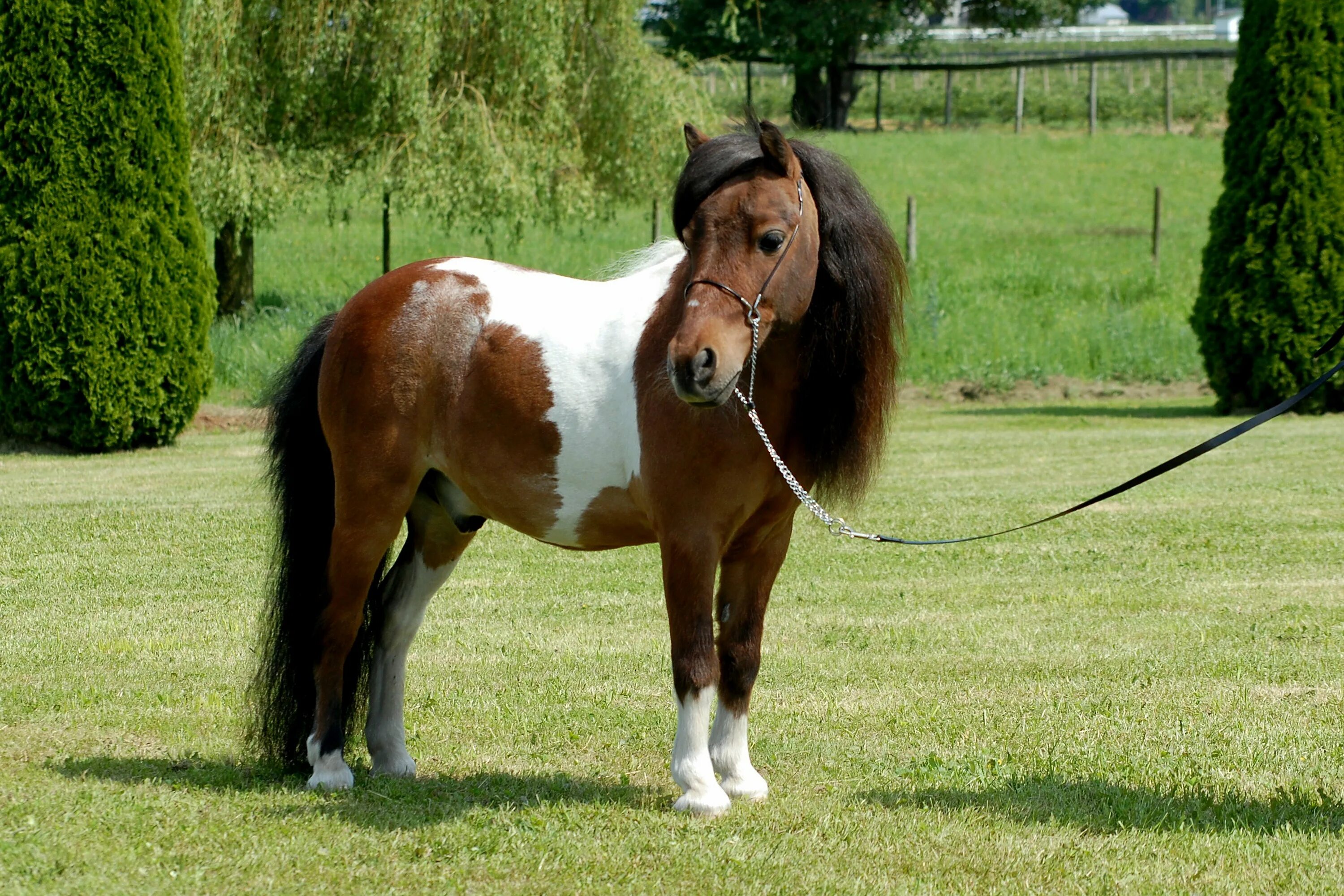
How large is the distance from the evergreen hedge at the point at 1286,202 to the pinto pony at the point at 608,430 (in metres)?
12.1

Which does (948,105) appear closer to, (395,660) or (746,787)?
(395,660)

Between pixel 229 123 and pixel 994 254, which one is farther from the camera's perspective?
pixel 994 254

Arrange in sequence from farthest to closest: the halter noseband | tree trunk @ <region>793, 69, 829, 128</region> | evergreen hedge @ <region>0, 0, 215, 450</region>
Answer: tree trunk @ <region>793, 69, 829, 128</region> < evergreen hedge @ <region>0, 0, 215, 450</region> < the halter noseband

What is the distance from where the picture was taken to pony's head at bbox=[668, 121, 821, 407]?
3898 millimetres

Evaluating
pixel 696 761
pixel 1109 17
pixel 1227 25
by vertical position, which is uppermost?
pixel 1109 17

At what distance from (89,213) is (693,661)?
33.8 feet

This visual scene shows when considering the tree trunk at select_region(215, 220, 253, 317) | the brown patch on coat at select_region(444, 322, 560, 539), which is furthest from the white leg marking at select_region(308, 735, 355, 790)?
the tree trunk at select_region(215, 220, 253, 317)

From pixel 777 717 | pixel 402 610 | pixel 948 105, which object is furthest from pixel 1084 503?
pixel 948 105

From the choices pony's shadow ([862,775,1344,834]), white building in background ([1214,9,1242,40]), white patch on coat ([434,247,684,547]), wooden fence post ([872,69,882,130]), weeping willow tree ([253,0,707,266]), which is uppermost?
white building in background ([1214,9,1242,40])

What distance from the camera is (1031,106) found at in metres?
45.1

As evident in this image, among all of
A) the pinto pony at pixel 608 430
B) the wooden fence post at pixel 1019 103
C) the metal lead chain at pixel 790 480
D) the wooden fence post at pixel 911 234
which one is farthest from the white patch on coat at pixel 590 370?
the wooden fence post at pixel 1019 103

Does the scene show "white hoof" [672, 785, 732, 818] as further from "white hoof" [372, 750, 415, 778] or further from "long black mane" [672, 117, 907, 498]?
"white hoof" [372, 750, 415, 778]

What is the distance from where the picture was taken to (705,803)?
4492 millimetres

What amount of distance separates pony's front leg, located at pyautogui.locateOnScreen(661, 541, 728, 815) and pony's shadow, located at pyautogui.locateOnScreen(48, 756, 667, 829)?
24 cm
